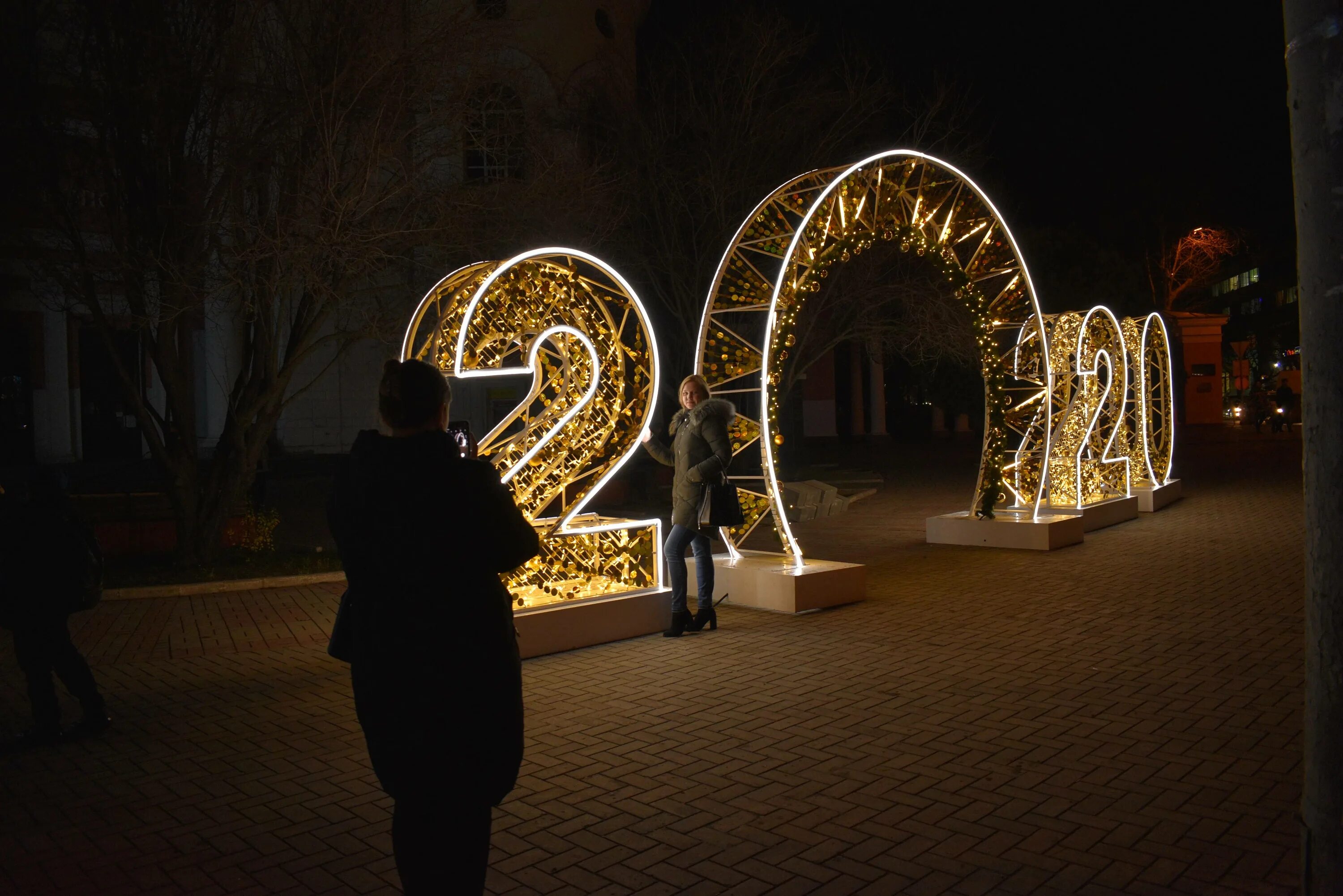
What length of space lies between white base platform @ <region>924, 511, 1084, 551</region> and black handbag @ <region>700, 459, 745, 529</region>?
5.50 meters

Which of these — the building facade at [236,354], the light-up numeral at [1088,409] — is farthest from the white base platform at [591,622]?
the building facade at [236,354]

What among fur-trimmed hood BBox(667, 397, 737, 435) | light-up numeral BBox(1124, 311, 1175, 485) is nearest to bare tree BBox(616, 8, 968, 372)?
light-up numeral BBox(1124, 311, 1175, 485)

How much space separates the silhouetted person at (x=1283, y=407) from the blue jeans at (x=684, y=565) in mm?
34177

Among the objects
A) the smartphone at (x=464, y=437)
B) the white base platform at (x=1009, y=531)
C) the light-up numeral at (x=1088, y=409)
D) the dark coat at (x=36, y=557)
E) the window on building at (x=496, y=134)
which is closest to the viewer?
the dark coat at (x=36, y=557)

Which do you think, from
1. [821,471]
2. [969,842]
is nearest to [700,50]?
[821,471]

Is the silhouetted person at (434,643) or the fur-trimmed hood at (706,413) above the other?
the fur-trimmed hood at (706,413)

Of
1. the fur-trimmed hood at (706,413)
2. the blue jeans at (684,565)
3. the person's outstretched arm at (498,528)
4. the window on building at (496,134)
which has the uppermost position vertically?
the window on building at (496,134)

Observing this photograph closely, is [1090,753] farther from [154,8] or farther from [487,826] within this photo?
[154,8]

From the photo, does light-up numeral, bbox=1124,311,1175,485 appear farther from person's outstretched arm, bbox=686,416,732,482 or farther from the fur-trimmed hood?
person's outstretched arm, bbox=686,416,732,482

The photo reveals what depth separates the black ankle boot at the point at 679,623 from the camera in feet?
27.8

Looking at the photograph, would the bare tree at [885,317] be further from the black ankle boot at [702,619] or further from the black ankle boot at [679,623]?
the black ankle boot at [679,623]

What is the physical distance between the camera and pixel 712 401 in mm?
8484

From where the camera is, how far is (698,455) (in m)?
8.39

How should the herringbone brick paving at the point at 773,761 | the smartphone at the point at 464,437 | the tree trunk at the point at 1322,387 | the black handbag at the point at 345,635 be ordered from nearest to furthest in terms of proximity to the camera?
the tree trunk at the point at 1322,387
the black handbag at the point at 345,635
the herringbone brick paving at the point at 773,761
the smartphone at the point at 464,437
